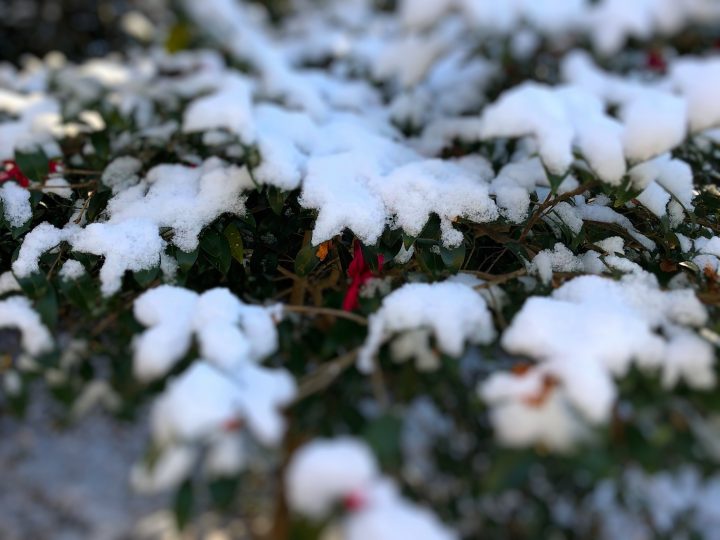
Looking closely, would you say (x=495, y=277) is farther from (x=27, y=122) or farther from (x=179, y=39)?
(x=179, y=39)

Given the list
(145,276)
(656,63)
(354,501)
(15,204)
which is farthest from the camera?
(656,63)

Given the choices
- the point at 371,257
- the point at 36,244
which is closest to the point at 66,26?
the point at 36,244

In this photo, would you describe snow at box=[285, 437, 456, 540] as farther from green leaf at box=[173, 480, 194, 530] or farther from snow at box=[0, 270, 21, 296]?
snow at box=[0, 270, 21, 296]

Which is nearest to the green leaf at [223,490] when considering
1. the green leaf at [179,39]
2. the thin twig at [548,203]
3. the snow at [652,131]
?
the thin twig at [548,203]

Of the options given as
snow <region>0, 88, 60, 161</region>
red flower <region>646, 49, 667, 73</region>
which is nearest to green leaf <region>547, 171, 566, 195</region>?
snow <region>0, 88, 60, 161</region>

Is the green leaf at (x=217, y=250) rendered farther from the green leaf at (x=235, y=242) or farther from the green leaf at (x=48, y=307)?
the green leaf at (x=48, y=307)

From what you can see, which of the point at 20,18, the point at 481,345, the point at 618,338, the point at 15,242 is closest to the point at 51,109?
the point at 15,242
